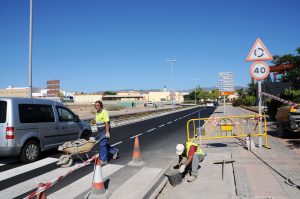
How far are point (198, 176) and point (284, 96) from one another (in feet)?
52.5

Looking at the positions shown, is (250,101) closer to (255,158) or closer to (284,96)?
(284,96)

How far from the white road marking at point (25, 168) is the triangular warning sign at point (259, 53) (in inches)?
→ 282

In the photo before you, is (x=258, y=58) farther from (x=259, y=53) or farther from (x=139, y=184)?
(x=139, y=184)

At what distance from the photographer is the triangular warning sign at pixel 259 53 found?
32.9 ft

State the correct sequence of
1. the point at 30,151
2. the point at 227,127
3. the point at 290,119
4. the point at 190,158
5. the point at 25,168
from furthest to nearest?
the point at 290,119 < the point at 227,127 < the point at 30,151 < the point at 25,168 < the point at 190,158

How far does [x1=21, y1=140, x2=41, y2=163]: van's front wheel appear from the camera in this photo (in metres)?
9.23

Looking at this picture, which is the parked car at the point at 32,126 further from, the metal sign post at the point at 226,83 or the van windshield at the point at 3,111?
the metal sign post at the point at 226,83

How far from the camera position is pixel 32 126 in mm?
9547

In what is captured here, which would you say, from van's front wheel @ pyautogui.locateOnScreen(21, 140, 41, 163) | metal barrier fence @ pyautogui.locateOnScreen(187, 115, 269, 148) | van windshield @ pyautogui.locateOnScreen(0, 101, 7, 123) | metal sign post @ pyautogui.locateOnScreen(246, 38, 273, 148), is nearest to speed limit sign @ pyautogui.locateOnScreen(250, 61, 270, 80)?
metal sign post @ pyautogui.locateOnScreen(246, 38, 273, 148)

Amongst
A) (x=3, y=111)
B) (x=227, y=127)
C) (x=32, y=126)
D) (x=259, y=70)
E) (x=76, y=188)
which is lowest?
(x=76, y=188)

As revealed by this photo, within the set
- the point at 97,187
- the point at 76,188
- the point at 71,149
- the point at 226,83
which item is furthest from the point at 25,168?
the point at 226,83

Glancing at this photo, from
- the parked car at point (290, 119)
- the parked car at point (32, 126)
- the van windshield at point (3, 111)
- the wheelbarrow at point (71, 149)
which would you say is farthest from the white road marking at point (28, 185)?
the parked car at point (290, 119)

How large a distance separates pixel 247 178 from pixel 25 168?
19.2 feet

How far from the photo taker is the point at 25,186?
6.71 metres
